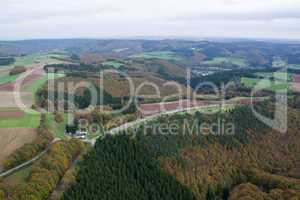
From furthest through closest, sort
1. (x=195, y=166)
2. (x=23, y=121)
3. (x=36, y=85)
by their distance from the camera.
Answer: (x=36, y=85) < (x=23, y=121) < (x=195, y=166)

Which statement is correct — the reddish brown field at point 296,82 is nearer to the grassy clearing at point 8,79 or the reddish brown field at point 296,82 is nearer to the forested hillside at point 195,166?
the forested hillside at point 195,166

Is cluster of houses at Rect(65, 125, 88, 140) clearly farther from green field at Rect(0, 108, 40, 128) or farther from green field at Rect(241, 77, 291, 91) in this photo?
green field at Rect(241, 77, 291, 91)

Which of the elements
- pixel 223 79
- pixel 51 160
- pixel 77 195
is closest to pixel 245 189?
A: pixel 77 195

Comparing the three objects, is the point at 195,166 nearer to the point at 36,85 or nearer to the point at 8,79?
the point at 36,85

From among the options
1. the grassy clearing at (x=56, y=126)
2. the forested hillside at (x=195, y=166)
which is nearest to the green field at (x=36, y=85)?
the grassy clearing at (x=56, y=126)

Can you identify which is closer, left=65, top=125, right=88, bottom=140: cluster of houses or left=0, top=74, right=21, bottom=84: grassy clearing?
left=65, top=125, right=88, bottom=140: cluster of houses

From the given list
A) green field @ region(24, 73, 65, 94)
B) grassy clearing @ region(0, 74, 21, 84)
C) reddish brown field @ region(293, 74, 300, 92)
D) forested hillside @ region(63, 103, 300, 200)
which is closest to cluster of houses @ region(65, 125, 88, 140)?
forested hillside @ region(63, 103, 300, 200)

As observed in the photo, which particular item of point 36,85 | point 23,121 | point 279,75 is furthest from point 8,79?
point 279,75
